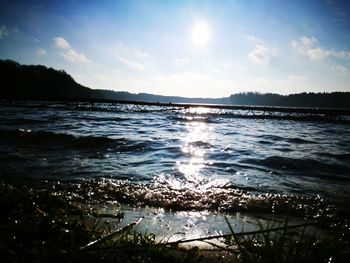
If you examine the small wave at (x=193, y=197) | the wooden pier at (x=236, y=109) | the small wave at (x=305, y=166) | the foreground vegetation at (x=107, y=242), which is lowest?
the small wave at (x=305, y=166)

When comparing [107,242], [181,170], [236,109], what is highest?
[236,109]

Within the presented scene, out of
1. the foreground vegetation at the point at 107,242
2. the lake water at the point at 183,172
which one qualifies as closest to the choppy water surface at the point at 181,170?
the lake water at the point at 183,172

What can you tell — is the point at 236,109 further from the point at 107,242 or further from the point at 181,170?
the point at 107,242

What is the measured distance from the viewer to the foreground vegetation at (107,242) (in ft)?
6.66

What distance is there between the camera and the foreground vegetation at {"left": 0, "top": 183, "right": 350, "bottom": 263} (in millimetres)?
2029

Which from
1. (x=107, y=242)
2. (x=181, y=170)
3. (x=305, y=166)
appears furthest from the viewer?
(x=305, y=166)

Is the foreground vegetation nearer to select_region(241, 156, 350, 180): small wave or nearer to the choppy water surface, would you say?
the choppy water surface

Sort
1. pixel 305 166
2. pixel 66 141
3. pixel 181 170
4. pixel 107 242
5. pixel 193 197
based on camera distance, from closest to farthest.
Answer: pixel 107 242
pixel 193 197
pixel 181 170
pixel 305 166
pixel 66 141

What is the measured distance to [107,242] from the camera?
9.91 ft

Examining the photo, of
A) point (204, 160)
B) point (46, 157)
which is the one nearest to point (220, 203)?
point (204, 160)

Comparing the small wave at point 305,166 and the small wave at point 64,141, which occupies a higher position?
the small wave at point 64,141

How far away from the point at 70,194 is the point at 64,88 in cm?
11177

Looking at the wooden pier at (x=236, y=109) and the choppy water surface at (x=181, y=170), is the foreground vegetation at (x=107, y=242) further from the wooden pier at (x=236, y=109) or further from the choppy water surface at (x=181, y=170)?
the wooden pier at (x=236, y=109)

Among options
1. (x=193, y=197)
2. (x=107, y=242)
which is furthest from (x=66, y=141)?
(x=107, y=242)
